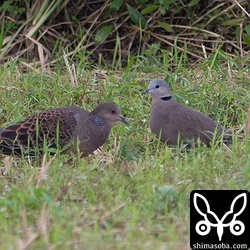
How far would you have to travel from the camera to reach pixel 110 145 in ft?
23.1

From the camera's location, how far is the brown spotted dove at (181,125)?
6.83m

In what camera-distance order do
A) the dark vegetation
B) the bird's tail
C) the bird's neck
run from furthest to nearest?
the dark vegetation < the bird's neck < the bird's tail

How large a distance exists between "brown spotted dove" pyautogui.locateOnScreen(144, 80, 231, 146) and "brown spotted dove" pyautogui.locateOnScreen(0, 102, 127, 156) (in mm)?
480

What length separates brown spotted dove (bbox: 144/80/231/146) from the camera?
6828 millimetres

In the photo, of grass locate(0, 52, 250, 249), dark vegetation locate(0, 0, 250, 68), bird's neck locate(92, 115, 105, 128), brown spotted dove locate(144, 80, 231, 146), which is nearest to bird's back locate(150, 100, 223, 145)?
brown spotted dove locate(144, 80, 231, 146)

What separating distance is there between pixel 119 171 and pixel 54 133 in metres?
0.95

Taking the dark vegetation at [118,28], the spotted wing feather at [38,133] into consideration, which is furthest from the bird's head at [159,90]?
the dark vegetation at [118,28]

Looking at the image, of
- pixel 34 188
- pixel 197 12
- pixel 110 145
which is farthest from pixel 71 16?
pixel 34 188

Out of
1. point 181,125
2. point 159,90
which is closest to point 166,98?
point 159,90

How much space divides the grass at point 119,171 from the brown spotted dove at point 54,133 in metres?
0.13

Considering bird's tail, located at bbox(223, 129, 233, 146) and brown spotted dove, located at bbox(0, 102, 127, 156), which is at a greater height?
brown spotted dove, located at bbox(0, 102, 127, 156)

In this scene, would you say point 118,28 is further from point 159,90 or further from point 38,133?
point 38,133

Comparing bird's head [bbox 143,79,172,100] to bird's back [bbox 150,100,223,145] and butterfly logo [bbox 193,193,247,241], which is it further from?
butterfly logo [bbox 193,193,247,241]

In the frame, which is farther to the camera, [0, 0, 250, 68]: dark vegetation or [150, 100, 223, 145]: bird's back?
[0, 0, 250, 68]: dark vegetation
